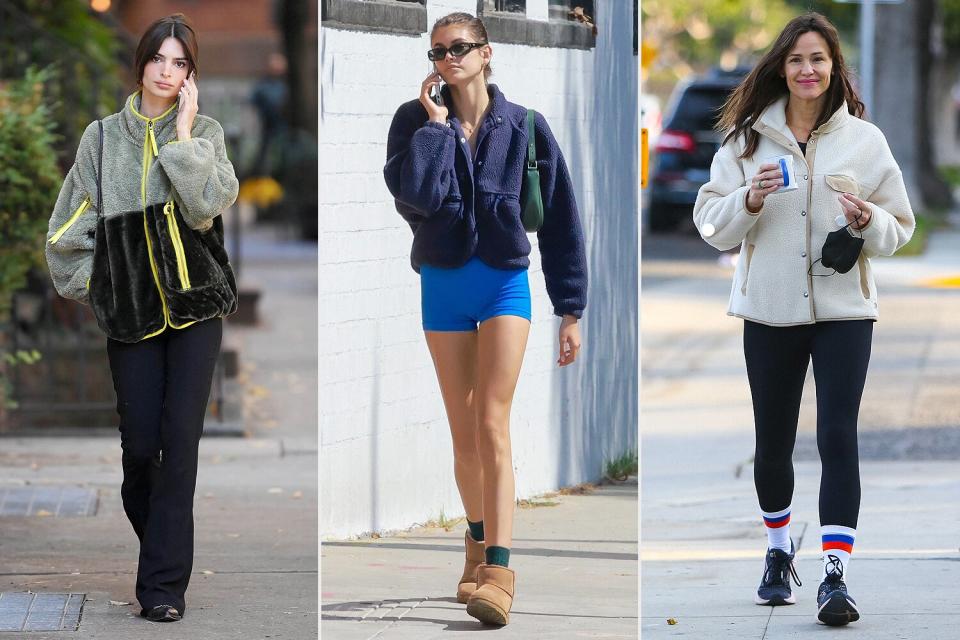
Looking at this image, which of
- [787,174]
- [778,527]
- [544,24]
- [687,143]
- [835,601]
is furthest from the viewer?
[687,143]

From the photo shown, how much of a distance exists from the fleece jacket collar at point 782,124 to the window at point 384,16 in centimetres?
166

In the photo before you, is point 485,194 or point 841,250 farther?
point 841,250

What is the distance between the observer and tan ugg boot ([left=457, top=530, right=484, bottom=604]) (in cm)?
410

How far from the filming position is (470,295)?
4.02 m

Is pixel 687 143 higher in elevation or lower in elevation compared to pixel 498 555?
higher

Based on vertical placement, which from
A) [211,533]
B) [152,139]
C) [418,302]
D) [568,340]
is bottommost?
[211,533]

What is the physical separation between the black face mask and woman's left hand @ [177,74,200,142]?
6.58 feet

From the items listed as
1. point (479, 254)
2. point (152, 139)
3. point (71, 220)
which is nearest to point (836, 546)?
point (479, 254)

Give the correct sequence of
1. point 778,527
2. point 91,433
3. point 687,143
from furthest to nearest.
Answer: point 687,143 < point 91,433 < point 778,527

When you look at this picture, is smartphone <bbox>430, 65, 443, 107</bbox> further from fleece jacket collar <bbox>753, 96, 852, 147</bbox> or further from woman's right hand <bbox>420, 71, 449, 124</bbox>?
fleece jacket collar <bbox>753, 96, 852, 147</bbox>

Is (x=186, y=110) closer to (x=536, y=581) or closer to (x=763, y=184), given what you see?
(x=763, y=184)

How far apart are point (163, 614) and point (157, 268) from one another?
3.62 ft

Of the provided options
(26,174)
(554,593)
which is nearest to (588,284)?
(554,593)

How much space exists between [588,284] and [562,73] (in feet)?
1.68
